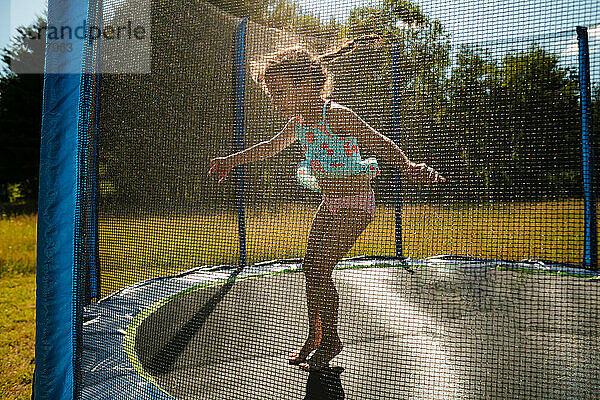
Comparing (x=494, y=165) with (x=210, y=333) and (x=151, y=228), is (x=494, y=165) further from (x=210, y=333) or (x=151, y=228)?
(x=210, y=333)

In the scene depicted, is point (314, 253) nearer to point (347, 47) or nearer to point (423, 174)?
point (423, 174)

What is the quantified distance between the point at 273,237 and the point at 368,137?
1.82 ft

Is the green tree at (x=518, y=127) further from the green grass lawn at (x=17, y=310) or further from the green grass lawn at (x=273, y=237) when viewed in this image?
the green grass lawn at (x=17, y=310)

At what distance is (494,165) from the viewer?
103cm

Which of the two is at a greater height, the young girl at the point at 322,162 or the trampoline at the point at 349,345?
the young girl at the point at 322,162

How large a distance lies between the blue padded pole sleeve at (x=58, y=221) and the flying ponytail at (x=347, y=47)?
2.34 feet

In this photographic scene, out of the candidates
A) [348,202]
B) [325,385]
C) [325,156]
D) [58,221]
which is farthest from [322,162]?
[58,221]

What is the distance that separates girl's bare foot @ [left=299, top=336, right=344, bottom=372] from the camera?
1.32 m

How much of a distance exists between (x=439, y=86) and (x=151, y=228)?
39.8 inches

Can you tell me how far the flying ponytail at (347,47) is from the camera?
114 cm

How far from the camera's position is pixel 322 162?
1352 millimetres

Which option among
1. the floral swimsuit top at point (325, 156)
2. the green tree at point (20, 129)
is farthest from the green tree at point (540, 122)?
the green tree at point (20, 129)

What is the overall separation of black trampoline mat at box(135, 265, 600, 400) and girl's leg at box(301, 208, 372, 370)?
7cm

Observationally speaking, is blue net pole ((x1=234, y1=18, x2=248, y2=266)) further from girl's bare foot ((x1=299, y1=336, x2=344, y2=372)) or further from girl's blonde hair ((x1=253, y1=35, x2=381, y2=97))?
girl's bare foot ((x1=299, y1=336, x2=344, y2=372))
